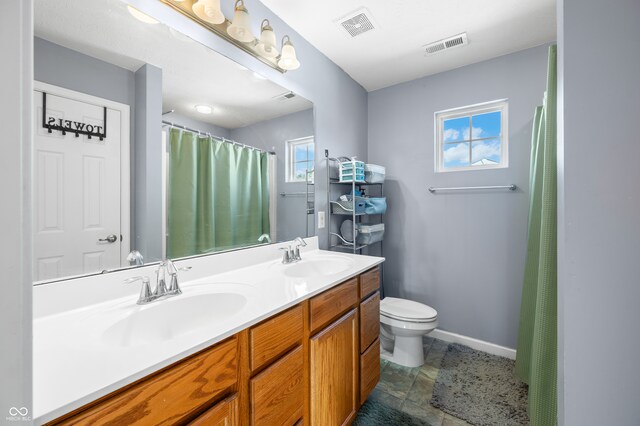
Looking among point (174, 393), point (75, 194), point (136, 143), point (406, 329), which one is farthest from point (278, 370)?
point (406, 329)

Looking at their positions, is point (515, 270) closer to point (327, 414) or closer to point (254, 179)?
point (327, 414)

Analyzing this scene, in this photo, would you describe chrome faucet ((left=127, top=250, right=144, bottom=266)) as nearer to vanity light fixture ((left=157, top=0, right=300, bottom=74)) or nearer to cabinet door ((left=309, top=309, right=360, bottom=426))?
cabinet door ((left=309, top=309, right=360, bottom=426))

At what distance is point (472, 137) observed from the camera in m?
2.28

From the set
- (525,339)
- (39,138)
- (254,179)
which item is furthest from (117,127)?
(525,339)

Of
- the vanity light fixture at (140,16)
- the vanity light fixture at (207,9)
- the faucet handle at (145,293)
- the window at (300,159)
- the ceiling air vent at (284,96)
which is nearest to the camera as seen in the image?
the faucet handle at (145,293)

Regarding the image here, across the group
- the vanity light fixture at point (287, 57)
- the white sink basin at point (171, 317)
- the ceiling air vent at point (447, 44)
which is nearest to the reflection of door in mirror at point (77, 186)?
the white sink basin at point (171, 317)

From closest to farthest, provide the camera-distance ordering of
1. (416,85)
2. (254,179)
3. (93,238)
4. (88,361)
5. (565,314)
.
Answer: (88,361) < (565,314) < (93,238) < (254,179) < (416,85)

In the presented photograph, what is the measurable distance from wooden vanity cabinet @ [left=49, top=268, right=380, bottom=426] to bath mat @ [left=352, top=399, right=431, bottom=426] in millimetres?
115

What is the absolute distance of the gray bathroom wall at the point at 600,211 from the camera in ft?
2.09

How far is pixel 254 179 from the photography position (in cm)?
161

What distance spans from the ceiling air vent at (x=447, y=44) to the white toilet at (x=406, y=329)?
200 centimetres

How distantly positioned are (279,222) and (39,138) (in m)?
1.15

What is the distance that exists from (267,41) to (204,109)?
1.78ft

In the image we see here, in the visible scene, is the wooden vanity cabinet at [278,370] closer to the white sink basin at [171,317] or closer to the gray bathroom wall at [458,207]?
the white sink basin at [171,317]
